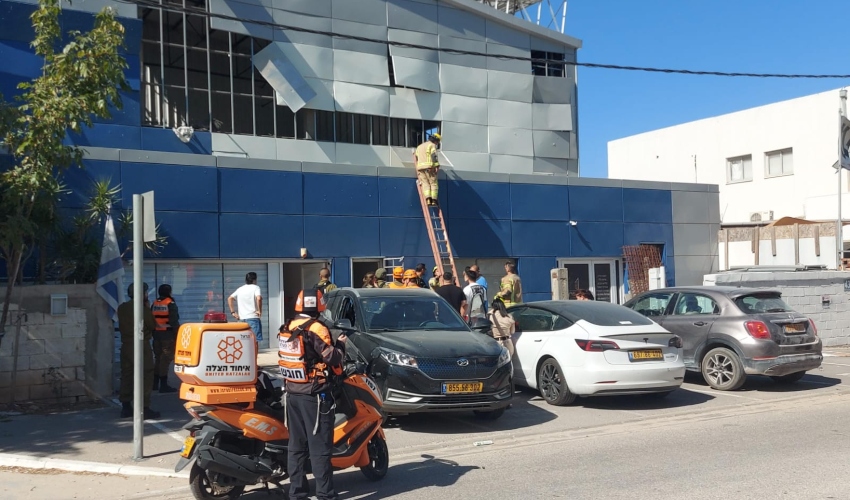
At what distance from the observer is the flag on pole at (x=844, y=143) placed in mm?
21109

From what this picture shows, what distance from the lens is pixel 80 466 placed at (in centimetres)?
789

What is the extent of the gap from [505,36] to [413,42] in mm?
2989

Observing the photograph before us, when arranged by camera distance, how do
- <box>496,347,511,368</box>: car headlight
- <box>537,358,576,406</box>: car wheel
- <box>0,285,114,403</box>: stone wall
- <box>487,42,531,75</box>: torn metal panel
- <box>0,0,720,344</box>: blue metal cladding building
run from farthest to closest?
1. <box>487,42,531,75</box>: torn metal panel
2. <box>0,0,720,344</box>: blue metal cladding building
3. <box>537,358,576,406</box>: car wheel
4. <box>0,285,114,403</box>: stone wall
5. <box>496,347,511,368</box>: car headlight

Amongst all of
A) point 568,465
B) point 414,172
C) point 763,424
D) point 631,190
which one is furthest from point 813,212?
point 568,465

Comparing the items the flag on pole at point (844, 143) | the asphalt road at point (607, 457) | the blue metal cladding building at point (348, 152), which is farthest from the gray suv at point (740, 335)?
the flag on pole at point (844, 143)

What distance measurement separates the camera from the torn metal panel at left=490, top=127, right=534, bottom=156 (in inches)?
843

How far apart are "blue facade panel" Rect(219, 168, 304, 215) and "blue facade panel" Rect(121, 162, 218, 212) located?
25 cm

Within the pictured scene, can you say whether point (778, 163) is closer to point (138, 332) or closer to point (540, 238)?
point (540, 238)

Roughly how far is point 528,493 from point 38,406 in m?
7.21

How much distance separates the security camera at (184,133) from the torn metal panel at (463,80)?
669 centimetres

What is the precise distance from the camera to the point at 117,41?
10.9 meters

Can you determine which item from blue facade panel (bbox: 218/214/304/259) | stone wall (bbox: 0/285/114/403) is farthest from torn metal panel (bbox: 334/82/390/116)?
stone wall (bbox: 0/285/114/403)

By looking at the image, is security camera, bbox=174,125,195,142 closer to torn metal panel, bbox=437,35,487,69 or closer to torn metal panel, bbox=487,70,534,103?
torn metal panel, bbox=437,35,487,69

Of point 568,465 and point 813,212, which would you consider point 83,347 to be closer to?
point 568,465
